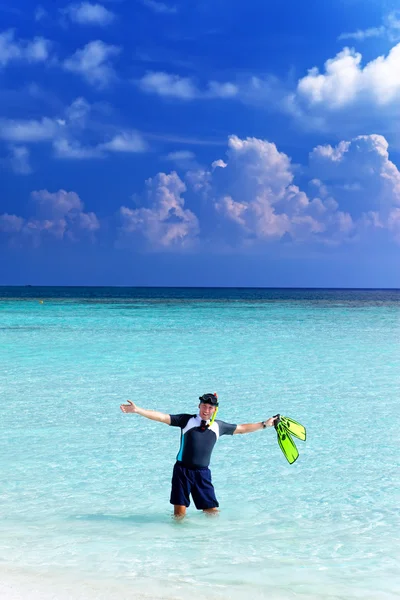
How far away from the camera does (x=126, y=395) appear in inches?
583

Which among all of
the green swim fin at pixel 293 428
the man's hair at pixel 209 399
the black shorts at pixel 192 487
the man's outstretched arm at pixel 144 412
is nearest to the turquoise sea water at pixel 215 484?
the black shorts at pixel 192 487

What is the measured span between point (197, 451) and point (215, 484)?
181cm

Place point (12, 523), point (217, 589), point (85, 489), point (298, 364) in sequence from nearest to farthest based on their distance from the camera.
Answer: point (217, 589) → point (12, 523) → point (85, 489) → point (298, 364)

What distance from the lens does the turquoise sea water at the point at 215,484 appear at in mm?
5797

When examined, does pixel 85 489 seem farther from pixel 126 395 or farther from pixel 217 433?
pixel 126 395

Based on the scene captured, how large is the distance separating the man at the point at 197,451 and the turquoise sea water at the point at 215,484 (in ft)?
0.81

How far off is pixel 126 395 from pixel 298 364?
699 centimetres

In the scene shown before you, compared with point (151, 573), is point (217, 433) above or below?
above

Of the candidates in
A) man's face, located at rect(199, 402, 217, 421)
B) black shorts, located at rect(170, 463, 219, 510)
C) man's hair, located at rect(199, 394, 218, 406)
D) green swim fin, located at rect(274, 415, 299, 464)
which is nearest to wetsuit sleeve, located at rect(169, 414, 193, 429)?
man's face, located at rect(199, 402, 217, 421)

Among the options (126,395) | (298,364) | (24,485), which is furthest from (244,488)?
(298,364)

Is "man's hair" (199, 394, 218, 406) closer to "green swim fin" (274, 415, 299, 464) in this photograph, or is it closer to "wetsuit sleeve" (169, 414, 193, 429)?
"wetsuit sleeve" (169, 414, 193, 429)

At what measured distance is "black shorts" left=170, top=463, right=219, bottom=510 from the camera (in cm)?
702

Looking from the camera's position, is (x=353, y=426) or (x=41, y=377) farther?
(x=41, y=377)

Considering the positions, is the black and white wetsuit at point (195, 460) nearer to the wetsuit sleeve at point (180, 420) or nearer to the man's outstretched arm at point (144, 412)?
the wetsuit sleeve at point (180, 420)
